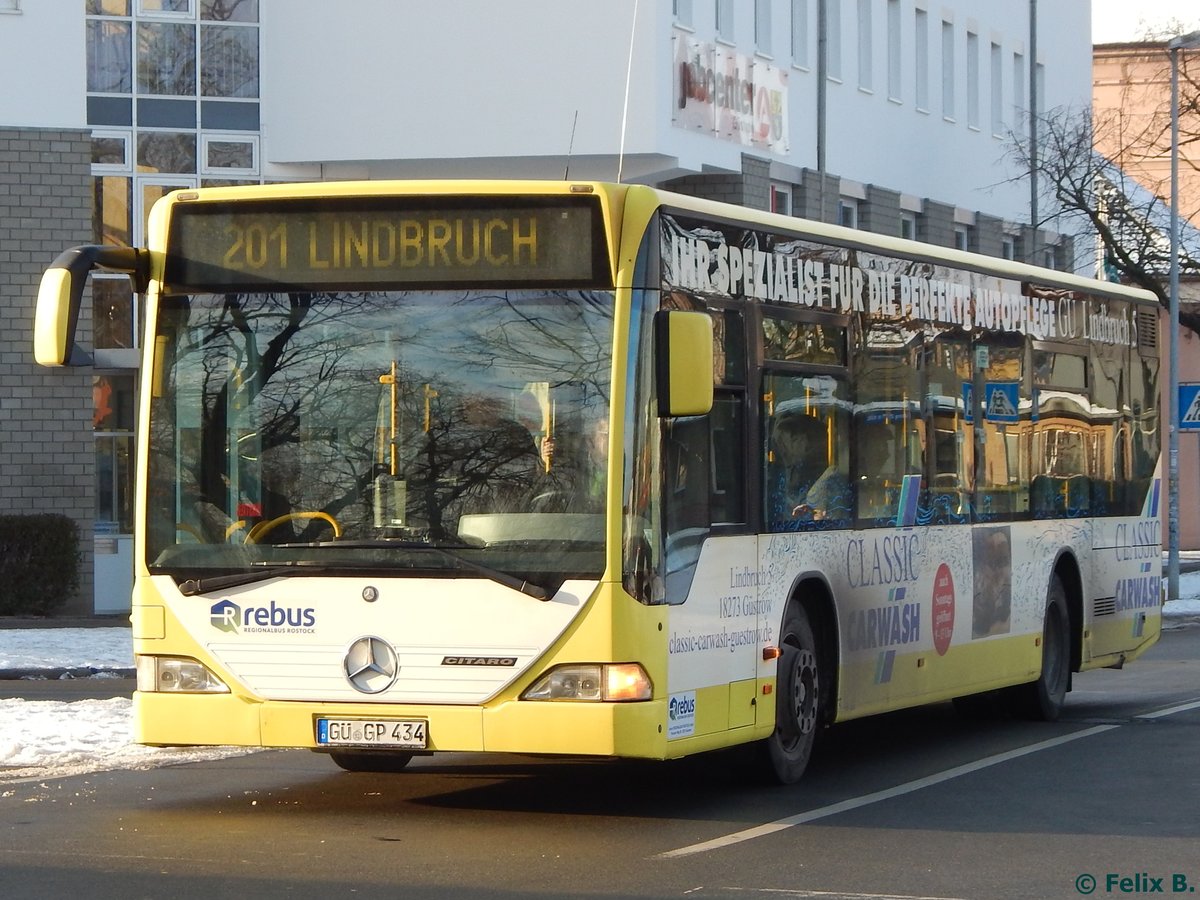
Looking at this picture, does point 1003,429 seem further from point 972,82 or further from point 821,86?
point 972,82

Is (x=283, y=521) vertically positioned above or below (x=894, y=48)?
below

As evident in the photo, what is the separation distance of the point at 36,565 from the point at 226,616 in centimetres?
1847

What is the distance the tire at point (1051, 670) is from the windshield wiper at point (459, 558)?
258 inches

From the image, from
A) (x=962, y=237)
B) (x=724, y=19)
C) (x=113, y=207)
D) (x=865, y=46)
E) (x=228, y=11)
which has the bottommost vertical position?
(x=113, y=207)

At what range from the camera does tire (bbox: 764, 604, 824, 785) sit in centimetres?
1183

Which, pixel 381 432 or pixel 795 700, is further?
pixel 795 700

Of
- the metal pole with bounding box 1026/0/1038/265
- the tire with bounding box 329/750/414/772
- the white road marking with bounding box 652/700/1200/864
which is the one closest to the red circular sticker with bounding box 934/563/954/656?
the white road marking with bounding box 652/700/1200/864

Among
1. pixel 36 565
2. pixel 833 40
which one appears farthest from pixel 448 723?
pixel 833 40

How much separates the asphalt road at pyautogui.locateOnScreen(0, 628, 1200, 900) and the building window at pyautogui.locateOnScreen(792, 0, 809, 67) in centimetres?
2266

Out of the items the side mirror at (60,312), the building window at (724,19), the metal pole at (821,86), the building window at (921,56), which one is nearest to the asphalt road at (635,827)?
the side mirror at (60,312)

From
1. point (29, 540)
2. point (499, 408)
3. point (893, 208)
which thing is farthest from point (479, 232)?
point (893, 208)

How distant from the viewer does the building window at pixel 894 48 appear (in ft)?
133

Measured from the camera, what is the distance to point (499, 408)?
10312mm

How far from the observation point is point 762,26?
34.7 metres
